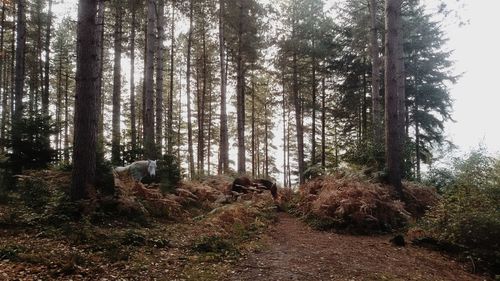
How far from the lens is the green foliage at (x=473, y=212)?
6.13 meters

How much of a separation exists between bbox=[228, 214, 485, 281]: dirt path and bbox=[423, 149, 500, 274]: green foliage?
0.56 meters

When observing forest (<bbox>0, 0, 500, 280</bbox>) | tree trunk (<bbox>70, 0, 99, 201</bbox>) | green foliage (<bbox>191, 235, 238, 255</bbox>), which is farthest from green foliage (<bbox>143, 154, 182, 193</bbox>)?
green foliage (<bbox>191, 235, 238, 255</bbox>)

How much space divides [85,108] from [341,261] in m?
5.58

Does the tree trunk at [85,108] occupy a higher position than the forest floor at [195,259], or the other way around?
the tree trunk at [85,108]

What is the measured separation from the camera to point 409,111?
70.5 ft

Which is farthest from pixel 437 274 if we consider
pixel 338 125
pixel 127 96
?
pixel 127 96

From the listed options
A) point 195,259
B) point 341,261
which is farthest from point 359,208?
point 195,259

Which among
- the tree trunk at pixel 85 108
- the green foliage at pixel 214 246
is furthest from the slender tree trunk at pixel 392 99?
the tree trunk at pixel 85 108

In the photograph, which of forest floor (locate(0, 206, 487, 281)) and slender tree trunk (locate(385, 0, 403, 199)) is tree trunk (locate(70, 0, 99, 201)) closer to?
forest floor (locate(0, 206, 487, 281))

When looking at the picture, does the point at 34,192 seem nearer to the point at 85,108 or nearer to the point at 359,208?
the point at 85,108

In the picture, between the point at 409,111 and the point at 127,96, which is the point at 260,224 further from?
the point at 127,96

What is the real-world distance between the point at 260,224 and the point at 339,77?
17041mm

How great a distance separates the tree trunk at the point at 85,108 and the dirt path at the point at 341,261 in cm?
369

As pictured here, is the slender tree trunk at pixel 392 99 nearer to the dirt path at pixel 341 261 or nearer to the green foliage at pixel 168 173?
the dirt path at pixel 341 261
